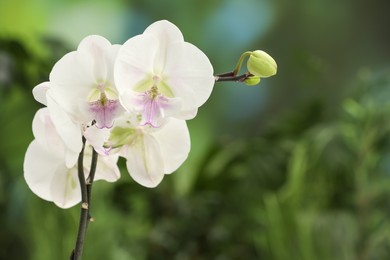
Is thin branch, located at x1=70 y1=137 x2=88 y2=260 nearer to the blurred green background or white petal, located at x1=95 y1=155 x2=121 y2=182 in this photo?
white petal, located at x1=95 y1=155 x2=121 y2=182

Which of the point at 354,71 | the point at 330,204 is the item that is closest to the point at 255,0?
the point at 354,71

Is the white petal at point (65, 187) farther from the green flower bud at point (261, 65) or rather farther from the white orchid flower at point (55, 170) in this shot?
the green flower bud at point (261, 65)

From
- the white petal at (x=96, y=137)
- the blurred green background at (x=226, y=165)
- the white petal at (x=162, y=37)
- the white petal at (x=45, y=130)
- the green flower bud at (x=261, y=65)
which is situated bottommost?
the white petal at (x=96, y=137)

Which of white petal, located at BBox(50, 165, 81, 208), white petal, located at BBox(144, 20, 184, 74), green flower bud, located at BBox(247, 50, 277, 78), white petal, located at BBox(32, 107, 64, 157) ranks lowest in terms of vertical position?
white petal, located at BBox(50, 165, 81, 208)

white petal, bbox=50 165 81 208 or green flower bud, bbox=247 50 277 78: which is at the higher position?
green flower bud, bbox=247 50 277 78

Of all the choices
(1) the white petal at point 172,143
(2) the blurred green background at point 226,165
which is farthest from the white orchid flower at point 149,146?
(2) the blurred green background at point 226,165

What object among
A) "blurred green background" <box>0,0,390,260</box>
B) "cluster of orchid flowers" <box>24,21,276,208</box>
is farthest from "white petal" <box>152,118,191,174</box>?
"blurred green background" <box>0,0,390,260</box>

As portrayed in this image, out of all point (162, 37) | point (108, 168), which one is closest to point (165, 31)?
point (162, 37)

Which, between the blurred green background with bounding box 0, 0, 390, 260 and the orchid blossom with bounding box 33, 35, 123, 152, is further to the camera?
the blurred green background with bounding box 0, 0, 390, 260
